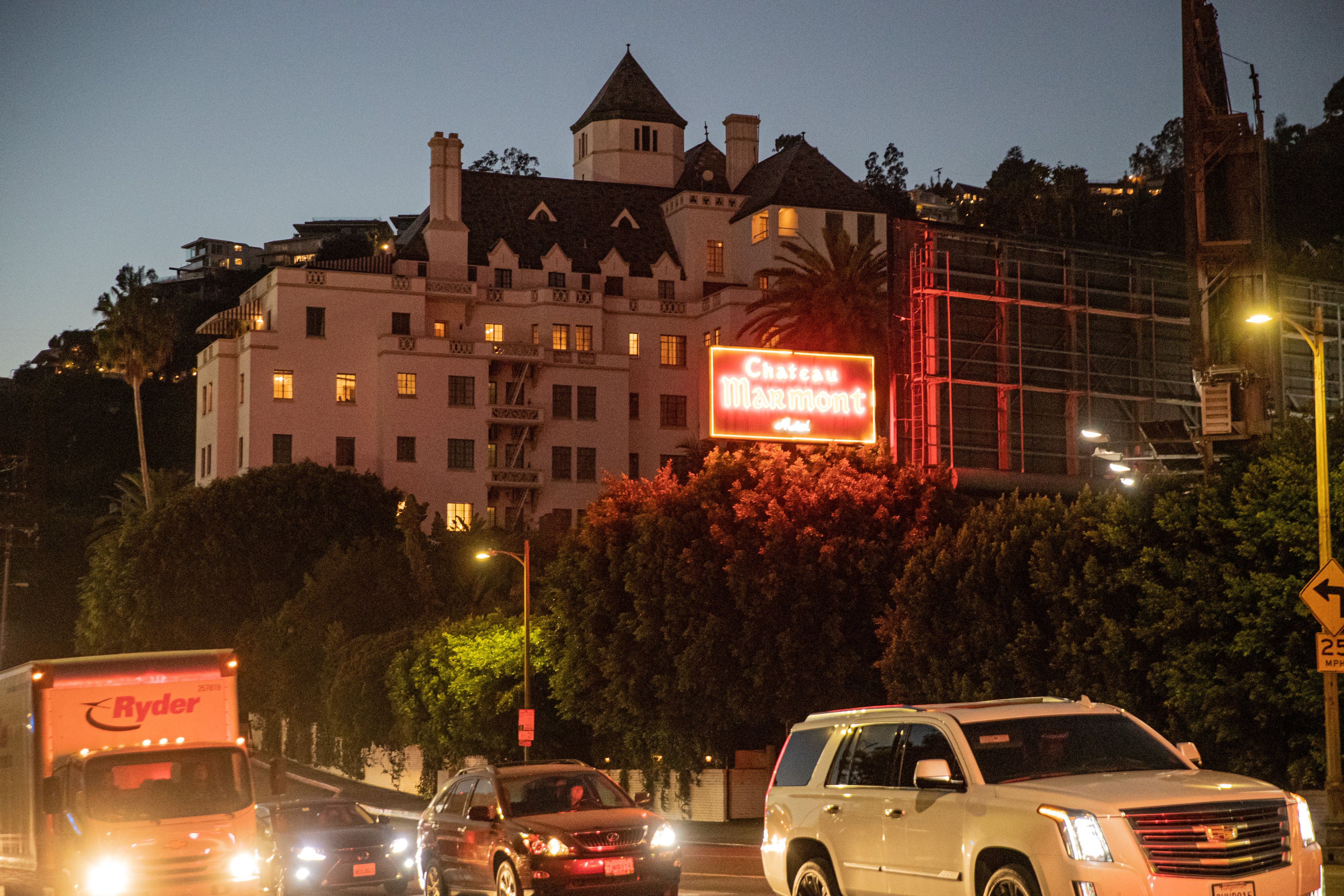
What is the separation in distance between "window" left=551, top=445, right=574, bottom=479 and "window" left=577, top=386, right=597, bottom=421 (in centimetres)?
229

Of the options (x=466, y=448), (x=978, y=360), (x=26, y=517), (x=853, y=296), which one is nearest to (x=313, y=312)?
(x=466, y=448)

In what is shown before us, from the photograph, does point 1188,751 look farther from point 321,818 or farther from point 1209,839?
point 321,818

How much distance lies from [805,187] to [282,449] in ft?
121

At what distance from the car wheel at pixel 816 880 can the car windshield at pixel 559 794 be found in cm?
453

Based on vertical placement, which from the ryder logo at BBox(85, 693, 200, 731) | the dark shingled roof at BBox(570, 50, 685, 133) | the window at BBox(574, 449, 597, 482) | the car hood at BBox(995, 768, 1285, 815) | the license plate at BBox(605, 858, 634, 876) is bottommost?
the license plate at BBox(605, 858, 634, 876)

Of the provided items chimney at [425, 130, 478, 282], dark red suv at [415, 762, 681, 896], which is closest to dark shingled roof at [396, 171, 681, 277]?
chimney at [425, 130, 478, 282]

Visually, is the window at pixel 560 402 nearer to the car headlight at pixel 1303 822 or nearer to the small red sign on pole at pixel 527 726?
the small red sign on pole at pixel 527 726

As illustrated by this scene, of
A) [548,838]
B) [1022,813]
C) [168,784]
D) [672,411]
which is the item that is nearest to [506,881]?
[548,838]

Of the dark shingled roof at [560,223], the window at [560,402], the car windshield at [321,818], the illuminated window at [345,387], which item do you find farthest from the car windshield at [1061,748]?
the dark shingled roof at [560,223]

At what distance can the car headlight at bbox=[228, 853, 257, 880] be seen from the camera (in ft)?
62.6

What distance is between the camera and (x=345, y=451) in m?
102

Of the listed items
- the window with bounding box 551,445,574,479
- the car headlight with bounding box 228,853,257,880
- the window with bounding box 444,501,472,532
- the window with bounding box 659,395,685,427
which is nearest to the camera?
the car headlight with bounding box 228,853,257,880

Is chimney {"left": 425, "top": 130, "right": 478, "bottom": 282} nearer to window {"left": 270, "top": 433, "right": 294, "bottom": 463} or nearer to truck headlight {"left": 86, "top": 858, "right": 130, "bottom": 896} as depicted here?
window {"left": 270, "top": 433, "right": 294, "bottom": 463}

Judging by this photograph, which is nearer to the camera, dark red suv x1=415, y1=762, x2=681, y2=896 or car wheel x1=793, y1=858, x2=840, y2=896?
car wheel x1=793, y1=858, x2=840, y2=896
